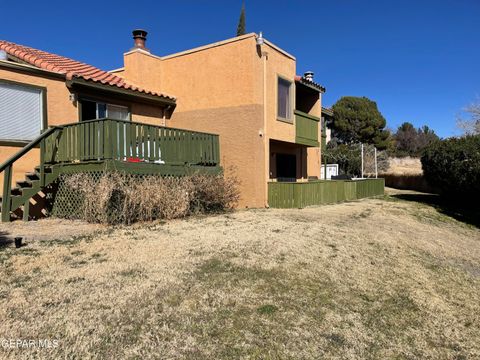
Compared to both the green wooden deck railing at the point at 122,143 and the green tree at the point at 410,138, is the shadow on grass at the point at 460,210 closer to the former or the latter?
the green wooden deck railing at the point at 122,143

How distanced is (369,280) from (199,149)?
286 inches

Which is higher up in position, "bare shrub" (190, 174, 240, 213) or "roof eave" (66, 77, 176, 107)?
"roof eave" (66, 77, 176, 107)

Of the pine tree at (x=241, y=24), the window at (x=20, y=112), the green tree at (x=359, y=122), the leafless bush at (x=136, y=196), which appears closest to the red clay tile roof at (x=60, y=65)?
the window at (x=20, y=112)

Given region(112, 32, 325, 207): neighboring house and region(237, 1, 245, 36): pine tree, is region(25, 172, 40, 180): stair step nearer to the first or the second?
region(112, 32, 325, 207): neighboring house

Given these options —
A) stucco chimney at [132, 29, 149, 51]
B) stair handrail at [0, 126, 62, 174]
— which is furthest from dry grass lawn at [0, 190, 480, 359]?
stucco chimney at [132, 29, 149, 51]

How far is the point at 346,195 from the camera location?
59.3ft

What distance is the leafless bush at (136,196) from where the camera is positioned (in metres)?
8.91

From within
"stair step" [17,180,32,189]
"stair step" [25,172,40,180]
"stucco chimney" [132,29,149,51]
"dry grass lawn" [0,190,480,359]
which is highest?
"stucco chimney" [132,29,149,51]

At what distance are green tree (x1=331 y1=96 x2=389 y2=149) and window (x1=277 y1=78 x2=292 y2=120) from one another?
35454 mm

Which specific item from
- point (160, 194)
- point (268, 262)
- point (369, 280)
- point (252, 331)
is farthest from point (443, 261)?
point (160, 194)

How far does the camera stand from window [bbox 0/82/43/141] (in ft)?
33.2

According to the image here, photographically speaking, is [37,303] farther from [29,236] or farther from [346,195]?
[346,195]

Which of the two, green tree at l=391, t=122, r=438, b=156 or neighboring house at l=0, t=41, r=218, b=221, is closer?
neighboring house at l=0, t=41, r=218, b=221

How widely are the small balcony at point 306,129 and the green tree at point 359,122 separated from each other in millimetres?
32974
